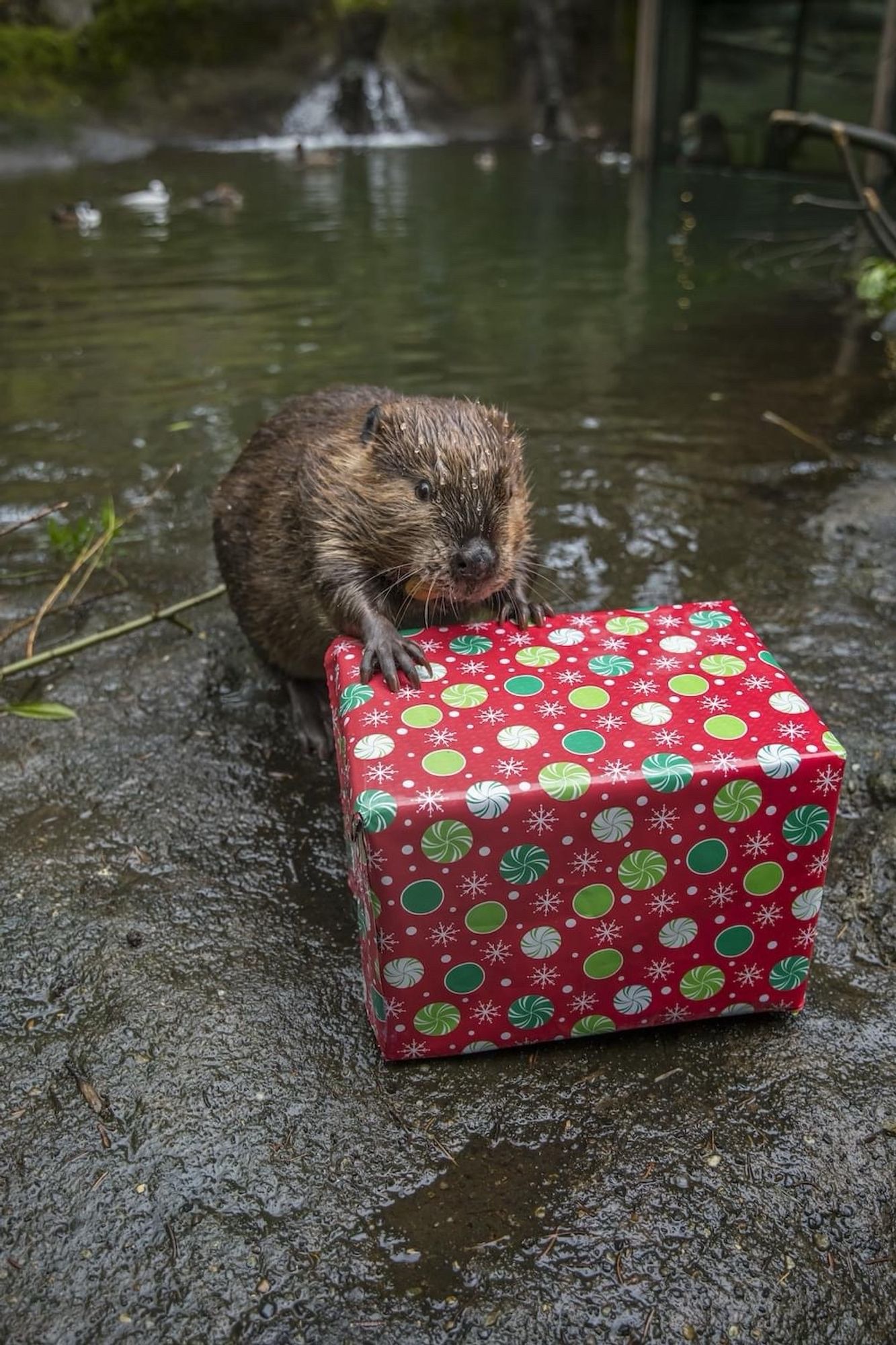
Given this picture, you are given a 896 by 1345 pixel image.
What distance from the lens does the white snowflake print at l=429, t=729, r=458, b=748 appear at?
2.11 meters

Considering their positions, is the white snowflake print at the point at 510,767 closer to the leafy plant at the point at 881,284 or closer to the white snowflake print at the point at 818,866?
the white snowflake print at the point at 818,866

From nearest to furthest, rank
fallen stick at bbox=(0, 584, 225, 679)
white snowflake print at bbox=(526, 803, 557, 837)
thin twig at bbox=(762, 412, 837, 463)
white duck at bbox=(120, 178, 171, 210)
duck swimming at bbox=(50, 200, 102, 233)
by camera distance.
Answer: white snowflake print at bbox=(526, 803, 557, 837) < fallen stick at bbox=(0, 584, 225, 679) < thin twig at bbox=(762, 412, 837, 463) < duck swimming at bbox=(50, 200, 102, 233) < white duck at bbox=(120, 178, 171, 210)

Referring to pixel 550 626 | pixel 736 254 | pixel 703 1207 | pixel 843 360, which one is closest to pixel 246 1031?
pixel 703 1207

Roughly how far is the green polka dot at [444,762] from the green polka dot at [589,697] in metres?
0.32

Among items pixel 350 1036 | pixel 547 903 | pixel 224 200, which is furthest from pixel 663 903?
pixel 224 200

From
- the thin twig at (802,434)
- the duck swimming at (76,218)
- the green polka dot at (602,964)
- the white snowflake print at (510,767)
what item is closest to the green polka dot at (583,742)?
the white snowflake print at (510,767)

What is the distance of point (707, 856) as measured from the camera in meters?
2.10

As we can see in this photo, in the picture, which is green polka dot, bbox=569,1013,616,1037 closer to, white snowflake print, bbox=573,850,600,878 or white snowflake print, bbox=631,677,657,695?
white snowflake print, bbox=573,850,600,878

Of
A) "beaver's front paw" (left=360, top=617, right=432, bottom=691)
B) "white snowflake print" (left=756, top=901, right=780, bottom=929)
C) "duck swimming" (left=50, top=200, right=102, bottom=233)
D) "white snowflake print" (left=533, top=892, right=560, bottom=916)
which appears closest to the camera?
"white snowflake print" (left=533, top=892, right=560, bottom=916)

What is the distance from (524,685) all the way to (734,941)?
2.31ft

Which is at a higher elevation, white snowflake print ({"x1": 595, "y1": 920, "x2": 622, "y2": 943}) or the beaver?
the beaver

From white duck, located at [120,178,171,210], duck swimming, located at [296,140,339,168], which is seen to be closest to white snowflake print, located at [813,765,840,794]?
white duck, located at [120,178,171,210]

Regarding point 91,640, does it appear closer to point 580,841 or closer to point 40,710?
point 40,710

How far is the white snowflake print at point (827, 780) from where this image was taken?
2059 millimetres
